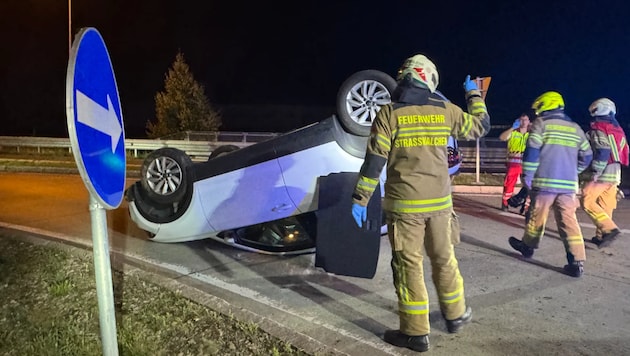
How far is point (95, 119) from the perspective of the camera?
2.24 m

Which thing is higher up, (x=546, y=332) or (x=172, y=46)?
(x=172, y=46)

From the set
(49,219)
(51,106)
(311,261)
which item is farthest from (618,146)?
(51,106)

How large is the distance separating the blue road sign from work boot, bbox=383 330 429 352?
2.16 metres

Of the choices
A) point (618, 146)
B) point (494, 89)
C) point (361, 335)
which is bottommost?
point (361, 335)

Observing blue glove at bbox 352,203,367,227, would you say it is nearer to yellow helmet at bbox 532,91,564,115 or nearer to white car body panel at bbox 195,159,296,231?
white car body panel at bbox 195,159,296,231

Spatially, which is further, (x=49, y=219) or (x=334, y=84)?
(x=334, y=84)

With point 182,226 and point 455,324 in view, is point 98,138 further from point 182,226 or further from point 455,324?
point 182,226

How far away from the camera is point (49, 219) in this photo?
304 inches

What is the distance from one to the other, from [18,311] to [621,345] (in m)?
4.34

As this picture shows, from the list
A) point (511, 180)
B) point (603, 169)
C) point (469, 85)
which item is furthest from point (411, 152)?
point (511, 180)

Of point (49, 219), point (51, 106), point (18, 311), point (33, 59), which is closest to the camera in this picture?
point (18, 311)

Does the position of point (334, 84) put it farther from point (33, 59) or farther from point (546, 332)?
point (546, 332)

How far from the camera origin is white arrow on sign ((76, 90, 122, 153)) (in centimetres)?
210

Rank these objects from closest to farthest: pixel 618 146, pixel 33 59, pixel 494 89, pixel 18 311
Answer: pixel 18 311 → pixel 618 146 → pixel 33 59 → pixel 494 89
